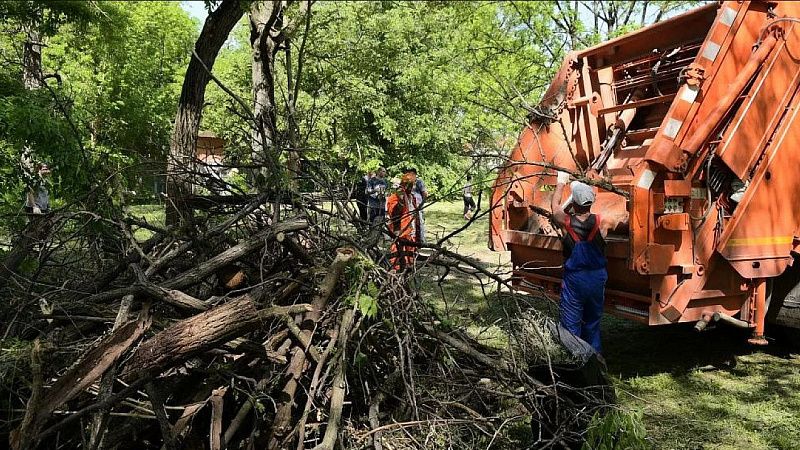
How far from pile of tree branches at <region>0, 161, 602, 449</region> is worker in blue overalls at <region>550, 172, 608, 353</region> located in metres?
1.05

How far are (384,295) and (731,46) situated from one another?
3161 millimetres

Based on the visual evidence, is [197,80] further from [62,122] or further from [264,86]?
[62,122]

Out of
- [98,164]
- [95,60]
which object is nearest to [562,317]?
[98,164]

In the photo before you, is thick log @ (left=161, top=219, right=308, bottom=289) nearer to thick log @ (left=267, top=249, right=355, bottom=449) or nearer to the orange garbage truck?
thick log @ (left=267, top=249, right=355, bottom=449)

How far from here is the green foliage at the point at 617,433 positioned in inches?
104

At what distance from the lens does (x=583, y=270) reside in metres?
4.39

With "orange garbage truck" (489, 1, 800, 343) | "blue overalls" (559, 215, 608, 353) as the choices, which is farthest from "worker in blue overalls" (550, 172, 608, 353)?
"orange garbage truck" (489, 1, 800, 343)

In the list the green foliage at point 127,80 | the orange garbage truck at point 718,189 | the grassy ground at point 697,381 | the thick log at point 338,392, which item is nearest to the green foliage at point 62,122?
the green foliage at point 127,80

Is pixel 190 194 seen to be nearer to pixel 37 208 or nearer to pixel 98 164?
pixel 98 164

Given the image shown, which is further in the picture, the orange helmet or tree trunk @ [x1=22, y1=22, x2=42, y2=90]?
the orange helmet

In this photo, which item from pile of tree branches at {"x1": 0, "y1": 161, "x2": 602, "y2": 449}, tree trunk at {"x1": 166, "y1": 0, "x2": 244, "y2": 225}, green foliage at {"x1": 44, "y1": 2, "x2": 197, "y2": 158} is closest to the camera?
pile of tree branches at {"x1": 0, "y1": 161, "x2": 602, "y2": 449}

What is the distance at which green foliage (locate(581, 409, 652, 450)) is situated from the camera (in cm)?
263

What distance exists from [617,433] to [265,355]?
1602 millimetres

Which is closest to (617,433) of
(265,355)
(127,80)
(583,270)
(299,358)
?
(299,358)
